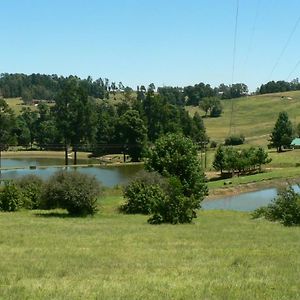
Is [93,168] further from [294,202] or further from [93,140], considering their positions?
[294,202]

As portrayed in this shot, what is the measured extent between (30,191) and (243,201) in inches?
990

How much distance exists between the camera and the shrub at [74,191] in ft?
131

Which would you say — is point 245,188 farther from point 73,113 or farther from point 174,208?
point 73,113

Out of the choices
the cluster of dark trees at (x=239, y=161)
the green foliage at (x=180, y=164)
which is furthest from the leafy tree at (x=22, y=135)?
the green foliage at (x=180, y=164)

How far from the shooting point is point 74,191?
130 ft

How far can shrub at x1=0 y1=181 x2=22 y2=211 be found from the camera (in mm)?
45688

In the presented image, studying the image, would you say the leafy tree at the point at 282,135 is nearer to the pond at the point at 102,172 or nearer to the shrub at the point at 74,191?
the pond at the point at 102,172

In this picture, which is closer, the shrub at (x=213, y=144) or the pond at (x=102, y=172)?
the pond at (x=102, y=172)

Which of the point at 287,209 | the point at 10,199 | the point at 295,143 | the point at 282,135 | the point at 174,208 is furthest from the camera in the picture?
A: the point at 282,135

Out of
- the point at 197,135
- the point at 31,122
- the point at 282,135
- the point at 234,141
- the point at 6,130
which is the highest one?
the point at 31,122

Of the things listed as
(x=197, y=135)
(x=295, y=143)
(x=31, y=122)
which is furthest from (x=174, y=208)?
(x=31, y=122)

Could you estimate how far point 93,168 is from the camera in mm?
103625

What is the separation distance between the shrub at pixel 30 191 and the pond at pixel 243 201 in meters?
17.3

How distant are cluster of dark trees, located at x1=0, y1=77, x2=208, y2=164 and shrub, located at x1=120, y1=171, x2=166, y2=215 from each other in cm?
6819
